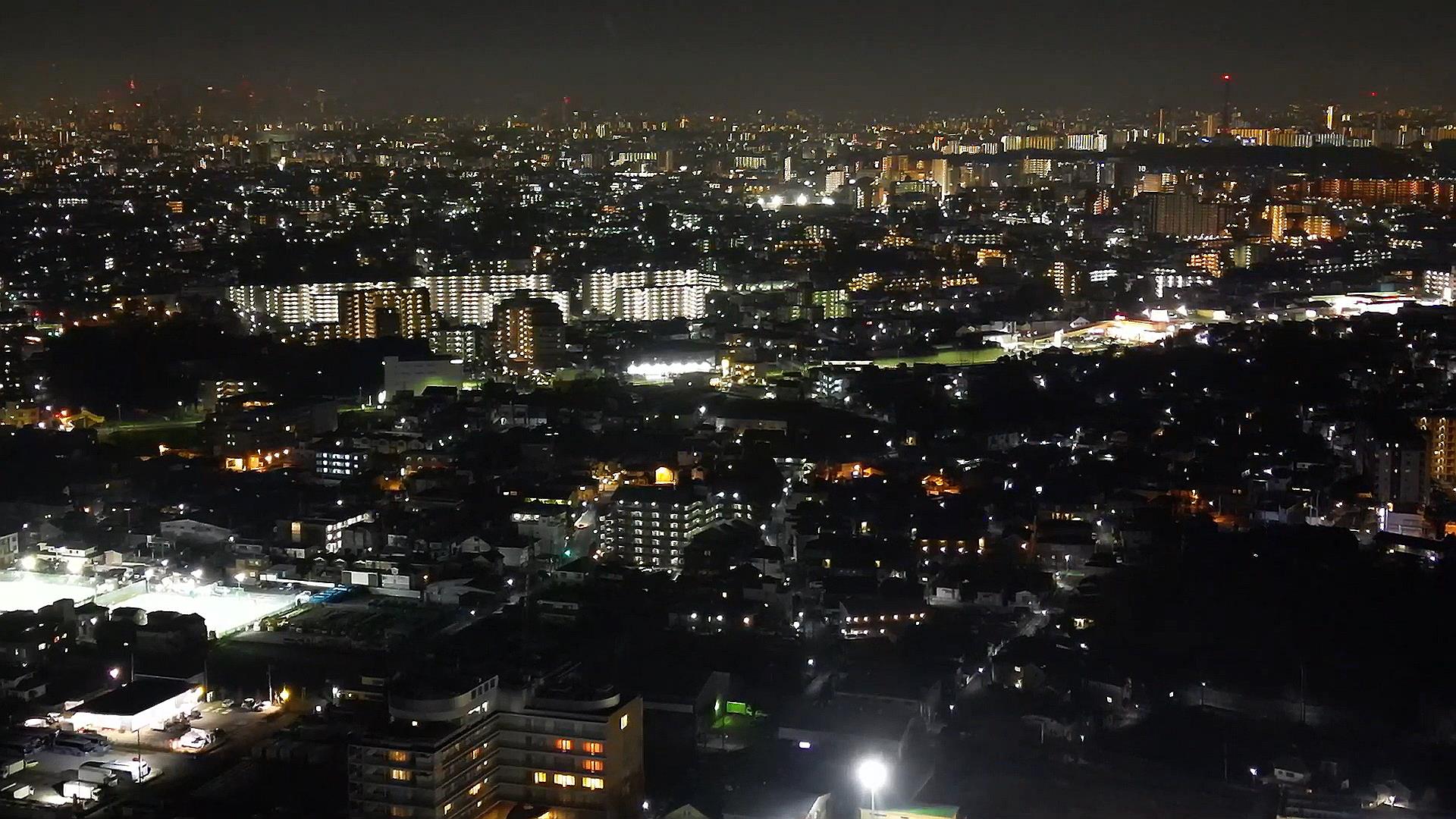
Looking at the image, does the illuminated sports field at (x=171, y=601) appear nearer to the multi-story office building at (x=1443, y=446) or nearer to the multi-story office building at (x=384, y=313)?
the multi-story office building at (x=1443, y=446)

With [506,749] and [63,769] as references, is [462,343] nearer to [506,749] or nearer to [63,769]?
[63,769]

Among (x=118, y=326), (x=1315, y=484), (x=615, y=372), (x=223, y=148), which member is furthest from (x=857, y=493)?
(x=223, y=148)

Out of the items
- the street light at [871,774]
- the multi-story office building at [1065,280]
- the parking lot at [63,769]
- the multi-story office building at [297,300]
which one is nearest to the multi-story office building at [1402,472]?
the street light at [871,774]

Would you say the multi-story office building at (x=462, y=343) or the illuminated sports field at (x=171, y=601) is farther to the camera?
the multi-story office building at (x=462, y=343)

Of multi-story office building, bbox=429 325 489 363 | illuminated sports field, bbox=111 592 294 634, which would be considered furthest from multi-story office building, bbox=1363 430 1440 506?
multi-story office building, bbox=429 325 489 363

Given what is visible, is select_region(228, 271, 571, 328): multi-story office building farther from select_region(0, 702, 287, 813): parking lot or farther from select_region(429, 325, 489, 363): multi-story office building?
select_region(0, 702, 287, 813): parking lot

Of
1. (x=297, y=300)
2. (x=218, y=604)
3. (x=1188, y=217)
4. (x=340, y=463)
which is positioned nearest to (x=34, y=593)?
(x=218, y=604)

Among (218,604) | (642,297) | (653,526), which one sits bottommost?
(218,604)
